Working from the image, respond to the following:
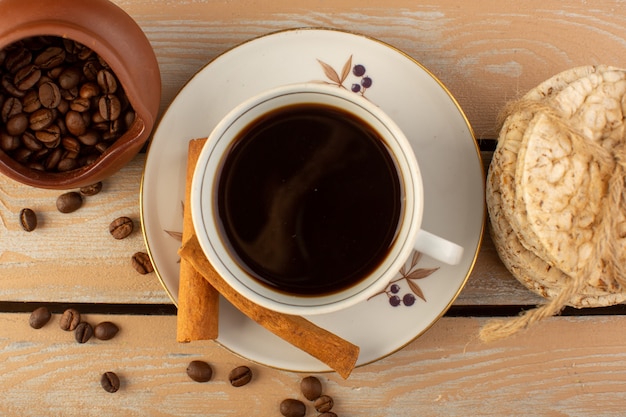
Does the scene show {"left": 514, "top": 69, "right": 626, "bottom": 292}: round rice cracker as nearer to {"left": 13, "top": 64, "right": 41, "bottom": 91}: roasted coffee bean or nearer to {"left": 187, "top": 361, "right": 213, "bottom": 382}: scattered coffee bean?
{"left": 187, "top": 361, "right": 213, "bottom": 382}: scattered coffee bean

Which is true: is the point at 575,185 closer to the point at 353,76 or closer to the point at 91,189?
the point at 353,76

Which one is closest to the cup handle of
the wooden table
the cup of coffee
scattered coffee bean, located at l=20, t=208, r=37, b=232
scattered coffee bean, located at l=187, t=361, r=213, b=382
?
the cup of coffee

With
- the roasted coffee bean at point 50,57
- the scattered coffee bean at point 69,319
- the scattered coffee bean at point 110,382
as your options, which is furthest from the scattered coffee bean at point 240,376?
the roasted coffee bean at point 50,57

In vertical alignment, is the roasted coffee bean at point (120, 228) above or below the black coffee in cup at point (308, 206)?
below

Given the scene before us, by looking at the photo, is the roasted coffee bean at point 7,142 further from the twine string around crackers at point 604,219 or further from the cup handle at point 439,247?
the twine string around crackers at point 604,219

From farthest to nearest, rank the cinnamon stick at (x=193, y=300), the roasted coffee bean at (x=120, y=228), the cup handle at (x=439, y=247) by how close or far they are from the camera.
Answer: the roasted coffee bean at (x=120, y=228)
the cinnamon stick at (x=193, y=300)
the cup handle at (x=439, y=247)

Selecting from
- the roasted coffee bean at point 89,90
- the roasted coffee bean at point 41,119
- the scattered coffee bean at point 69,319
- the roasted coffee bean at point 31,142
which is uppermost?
the roasted coffee bean at point 89,90
